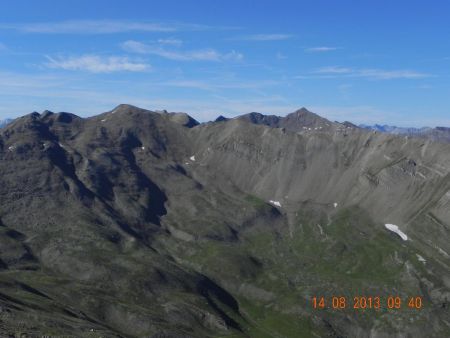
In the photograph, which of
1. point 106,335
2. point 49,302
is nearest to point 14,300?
point 49,302

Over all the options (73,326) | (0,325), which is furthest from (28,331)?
(73,326)

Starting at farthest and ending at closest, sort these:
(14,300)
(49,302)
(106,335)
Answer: (49,302) → (14,300) → (106,335)

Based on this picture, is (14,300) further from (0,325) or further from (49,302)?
(0,325)

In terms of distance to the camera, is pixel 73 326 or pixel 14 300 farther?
pixel 14 300

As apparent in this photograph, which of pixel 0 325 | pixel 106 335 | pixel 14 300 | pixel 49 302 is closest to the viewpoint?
pixel 0 325

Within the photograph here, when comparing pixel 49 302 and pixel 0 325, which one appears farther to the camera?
pixel 49 302

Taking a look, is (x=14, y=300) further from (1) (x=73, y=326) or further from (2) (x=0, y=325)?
(2) (x=0, y=325)

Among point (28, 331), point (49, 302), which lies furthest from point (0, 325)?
point (49, 302)
